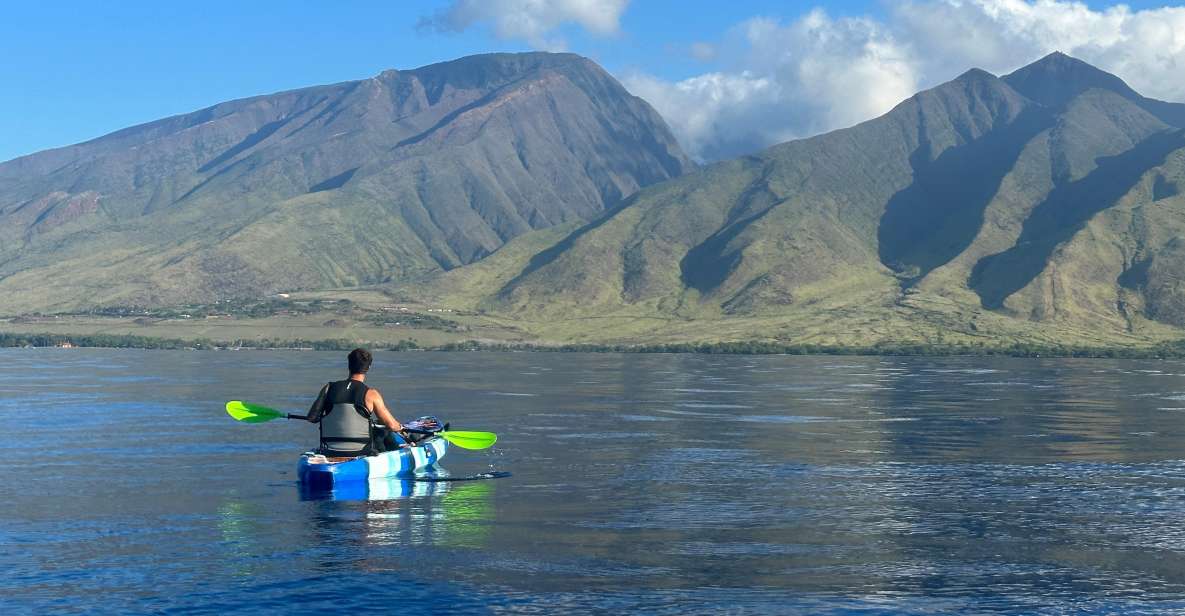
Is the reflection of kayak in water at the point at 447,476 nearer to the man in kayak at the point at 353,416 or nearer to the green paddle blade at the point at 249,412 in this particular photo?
the man in kayak at the point at 353,416

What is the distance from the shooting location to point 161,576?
36.3 metres

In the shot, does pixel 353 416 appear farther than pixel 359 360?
Yes

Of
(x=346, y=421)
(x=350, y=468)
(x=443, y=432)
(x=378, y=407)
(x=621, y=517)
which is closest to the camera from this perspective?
(x=621, y=517)

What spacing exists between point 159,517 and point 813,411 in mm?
65397

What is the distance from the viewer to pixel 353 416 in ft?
161

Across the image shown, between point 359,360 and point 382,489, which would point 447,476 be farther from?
point 359,360

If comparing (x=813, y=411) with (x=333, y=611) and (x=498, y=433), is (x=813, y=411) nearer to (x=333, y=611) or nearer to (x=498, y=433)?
(x=498, y=433)

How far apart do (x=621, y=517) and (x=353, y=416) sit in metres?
10.7

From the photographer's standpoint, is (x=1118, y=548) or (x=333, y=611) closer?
(x=333, y=611)

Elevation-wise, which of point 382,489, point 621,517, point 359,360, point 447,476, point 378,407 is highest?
point 359,360

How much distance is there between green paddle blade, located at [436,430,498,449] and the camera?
5894 centimetres

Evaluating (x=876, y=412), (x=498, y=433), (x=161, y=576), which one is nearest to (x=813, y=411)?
(x=876, y=412)

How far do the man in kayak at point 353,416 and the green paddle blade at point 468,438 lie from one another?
22.6 ft

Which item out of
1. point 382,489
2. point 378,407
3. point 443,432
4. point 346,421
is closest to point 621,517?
point 378,407
